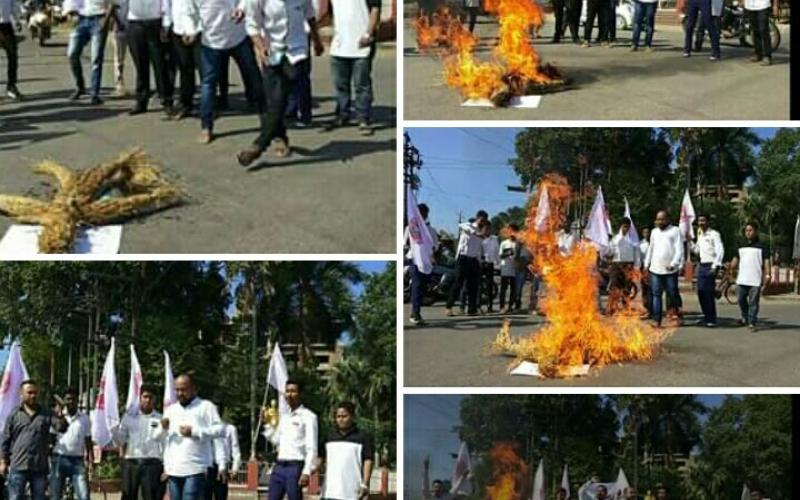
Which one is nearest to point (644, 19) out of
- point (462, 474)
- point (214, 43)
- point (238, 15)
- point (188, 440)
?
point (238, 15)

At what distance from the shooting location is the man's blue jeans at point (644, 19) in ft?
24.4

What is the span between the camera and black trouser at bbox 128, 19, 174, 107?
7.05 metres

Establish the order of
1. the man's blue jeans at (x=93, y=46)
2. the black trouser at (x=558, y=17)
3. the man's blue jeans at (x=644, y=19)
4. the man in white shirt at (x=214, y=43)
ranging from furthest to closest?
the man's blue jeans at (x=644, y=19) → the black trouser at (x=558, y=17) → the man's blue jeans at (x=93, y=46) → the man in white shirt at (x=214, y=43)

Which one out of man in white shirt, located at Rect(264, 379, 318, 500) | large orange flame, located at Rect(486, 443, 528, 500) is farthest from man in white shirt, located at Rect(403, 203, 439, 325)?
large orange flame, located at Rect(486, 443, 528, 500)

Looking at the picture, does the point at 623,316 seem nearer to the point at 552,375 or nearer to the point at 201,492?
the point at 552,375

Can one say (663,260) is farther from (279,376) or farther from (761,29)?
(279,376)

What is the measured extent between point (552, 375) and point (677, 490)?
1.15 meters

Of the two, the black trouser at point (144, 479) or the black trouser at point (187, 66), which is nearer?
the black trouser at point (144, 479)

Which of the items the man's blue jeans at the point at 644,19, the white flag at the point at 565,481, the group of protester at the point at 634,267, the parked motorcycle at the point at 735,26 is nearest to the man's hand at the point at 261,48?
the group of protester at the point at 634,267

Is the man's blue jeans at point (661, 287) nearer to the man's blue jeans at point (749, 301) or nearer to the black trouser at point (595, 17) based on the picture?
the man's blue jeans at point (749, 301)

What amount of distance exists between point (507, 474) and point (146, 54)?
3.59 m

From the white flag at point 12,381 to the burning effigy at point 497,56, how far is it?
319cm

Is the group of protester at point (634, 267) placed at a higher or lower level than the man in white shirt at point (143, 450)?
higher

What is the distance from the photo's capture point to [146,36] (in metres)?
7.06
